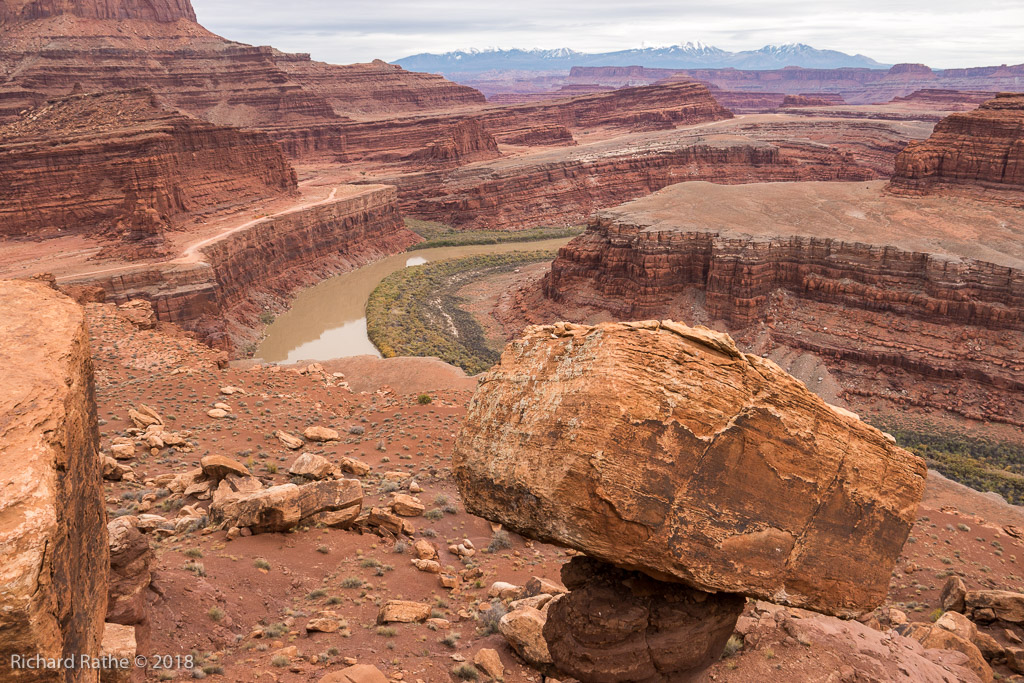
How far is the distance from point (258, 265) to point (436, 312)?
14.4 meters

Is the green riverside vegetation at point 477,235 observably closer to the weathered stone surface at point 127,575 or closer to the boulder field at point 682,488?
the weathered stone surface at point 127,575

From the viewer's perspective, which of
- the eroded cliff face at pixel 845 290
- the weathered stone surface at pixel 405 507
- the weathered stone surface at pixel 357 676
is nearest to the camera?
the weathered stone surface at pixel 357 676

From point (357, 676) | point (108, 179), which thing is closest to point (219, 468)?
point (357, 676)

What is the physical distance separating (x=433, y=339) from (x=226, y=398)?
63.2 feet

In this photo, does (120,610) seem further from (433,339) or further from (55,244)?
(55,244)

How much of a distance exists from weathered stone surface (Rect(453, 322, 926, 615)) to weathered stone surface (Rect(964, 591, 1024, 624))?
6977mm

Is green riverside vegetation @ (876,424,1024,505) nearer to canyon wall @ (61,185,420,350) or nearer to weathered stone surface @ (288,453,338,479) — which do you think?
weathered stone surface @ (288,453,338,479)

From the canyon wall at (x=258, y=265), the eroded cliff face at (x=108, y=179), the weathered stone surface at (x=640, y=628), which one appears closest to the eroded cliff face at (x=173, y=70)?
the canyon wall at (x=258, y=265)

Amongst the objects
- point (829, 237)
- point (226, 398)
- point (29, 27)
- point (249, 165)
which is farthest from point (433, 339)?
point (29, 27)

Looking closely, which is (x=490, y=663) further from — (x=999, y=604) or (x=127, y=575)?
A: (x=999, y=604)

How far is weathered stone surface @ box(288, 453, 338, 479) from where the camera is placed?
18031 millimetres

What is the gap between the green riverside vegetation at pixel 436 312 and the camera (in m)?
41.8

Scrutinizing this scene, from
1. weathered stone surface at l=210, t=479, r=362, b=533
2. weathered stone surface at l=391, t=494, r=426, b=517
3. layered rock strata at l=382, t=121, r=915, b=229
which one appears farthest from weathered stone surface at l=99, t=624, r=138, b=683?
layered rock strata at l=382, t=121, r=915, b=229

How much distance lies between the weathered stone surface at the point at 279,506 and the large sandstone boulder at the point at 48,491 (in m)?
6.87
